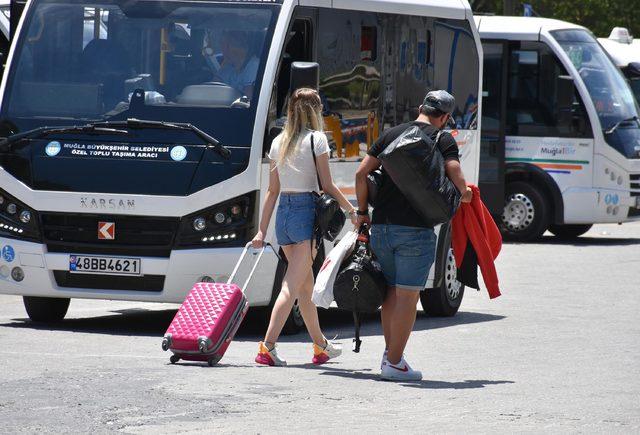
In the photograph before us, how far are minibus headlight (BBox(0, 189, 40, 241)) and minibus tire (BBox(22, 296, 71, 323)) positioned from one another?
706 mm

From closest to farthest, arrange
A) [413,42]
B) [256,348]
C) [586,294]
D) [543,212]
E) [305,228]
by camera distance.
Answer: [305,228], [256,348], [413,42], [586,294], [543,212]

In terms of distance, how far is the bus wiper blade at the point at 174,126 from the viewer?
11211 millimetres

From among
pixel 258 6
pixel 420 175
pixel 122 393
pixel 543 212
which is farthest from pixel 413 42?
pixel 543 212

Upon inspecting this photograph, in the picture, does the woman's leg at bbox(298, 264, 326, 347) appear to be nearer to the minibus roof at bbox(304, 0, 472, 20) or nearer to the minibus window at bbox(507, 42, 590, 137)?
the minibus roof at bbox(304, 0, 472, 20)

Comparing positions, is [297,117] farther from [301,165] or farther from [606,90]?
[606,90]

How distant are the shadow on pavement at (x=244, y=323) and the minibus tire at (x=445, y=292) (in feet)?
0.28

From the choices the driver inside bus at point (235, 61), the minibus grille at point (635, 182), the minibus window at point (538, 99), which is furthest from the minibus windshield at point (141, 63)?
the minibus grille at point (635, 182)

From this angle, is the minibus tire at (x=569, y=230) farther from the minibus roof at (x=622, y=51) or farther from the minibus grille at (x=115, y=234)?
the minibus grille at (x=115, y=234)

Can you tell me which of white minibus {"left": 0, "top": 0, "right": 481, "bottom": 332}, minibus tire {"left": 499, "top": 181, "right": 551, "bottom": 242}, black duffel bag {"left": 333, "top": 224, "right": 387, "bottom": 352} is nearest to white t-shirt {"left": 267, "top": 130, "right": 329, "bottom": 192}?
black duffel bag {"left": 333, "top": 224, "right": 387, "bottom": 352}

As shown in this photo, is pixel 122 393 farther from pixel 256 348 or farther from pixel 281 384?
pixel 256 348

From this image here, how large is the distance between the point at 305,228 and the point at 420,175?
106 cm

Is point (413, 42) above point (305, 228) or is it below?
above

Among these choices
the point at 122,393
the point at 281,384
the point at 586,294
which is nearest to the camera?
the point at 122,393

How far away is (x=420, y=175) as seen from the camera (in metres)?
9.23
